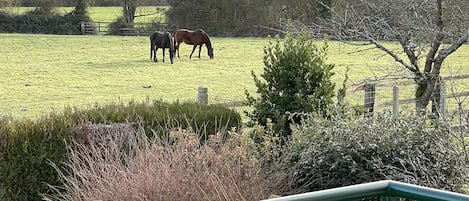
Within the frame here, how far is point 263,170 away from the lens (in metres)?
5.40

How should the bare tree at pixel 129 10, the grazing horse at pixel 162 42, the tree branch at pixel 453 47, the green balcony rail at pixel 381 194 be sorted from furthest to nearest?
the bare tree at pixel 129 10 → the grazing horse at pixel 162 42 → the tree branch at pixel 453 47 → the green balcony rail at pixel 381 194

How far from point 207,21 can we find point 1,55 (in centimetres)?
1624

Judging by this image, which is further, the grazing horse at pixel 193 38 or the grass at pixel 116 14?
the grass at pixel 116 14

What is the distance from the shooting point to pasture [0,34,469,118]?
15164 millimetres

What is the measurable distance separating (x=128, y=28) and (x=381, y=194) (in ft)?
128

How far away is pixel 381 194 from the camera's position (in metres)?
2.00

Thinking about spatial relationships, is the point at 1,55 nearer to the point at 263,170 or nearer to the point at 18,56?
the point at 18,56

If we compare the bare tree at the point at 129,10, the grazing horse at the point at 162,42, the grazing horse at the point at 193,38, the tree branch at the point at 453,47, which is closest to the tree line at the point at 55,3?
the bare tree at the point at 129,10

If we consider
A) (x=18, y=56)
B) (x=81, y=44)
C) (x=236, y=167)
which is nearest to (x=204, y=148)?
(x=236, y=167)

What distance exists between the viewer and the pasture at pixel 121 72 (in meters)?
15.2

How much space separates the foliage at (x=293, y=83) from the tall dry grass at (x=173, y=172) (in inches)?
62.3

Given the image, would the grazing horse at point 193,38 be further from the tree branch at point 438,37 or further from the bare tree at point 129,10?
the tree branch at point 438,37

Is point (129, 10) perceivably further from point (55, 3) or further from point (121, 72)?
point (121, 72)

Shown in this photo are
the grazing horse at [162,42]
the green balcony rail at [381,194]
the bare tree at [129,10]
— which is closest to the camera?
→ the green balcony rail at [381,194]
